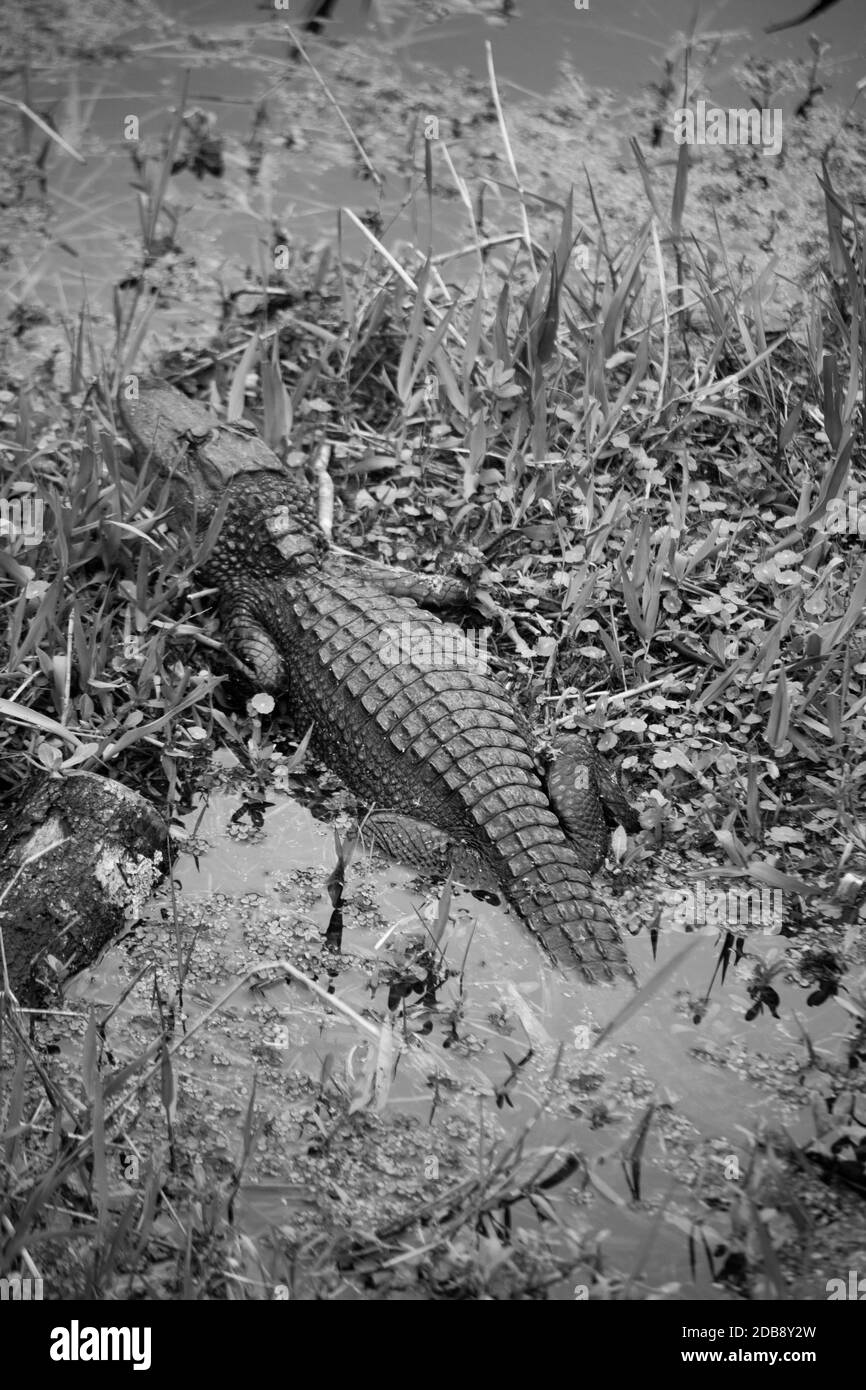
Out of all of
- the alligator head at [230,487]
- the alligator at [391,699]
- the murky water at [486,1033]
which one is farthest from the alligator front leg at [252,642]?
the murky water at [486,1033]

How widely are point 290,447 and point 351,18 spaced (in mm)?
3735

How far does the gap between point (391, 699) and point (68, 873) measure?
1.23 metres

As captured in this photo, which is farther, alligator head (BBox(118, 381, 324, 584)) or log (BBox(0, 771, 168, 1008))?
alligator head (BBox(118, 381, 324, 584))

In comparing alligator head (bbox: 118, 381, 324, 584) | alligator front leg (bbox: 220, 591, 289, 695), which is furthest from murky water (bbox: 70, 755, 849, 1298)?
alligator head (bbox: 118, 381, 324, 584)

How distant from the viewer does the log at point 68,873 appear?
11.5 ft

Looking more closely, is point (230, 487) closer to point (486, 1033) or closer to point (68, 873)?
point (68, 873)

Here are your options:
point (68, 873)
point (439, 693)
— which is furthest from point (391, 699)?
point (68, 873)

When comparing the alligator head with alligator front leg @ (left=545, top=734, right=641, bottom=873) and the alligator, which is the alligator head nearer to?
the alligator

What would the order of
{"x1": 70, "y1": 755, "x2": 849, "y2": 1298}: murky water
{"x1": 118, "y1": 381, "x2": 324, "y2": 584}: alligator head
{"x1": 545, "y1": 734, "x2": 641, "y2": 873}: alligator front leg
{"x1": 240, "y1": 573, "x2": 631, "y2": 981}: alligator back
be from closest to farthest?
{"x1": 70, "y1": 755, "x2": 849, "y2": 1298}: murky water → {"x1": 240, "y1": 573, "x2": 631, "y2": 981}: alligator back → {"x1": 545, "y1": 734, "x2": 641, "y2": 873}: alligator front leg → {"x1": 118, "y1": 381, "x2": 324, "y2": 584}: alligator head

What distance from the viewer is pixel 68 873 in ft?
11.9

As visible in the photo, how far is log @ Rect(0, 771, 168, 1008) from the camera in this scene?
3.51m

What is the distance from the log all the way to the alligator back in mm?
761

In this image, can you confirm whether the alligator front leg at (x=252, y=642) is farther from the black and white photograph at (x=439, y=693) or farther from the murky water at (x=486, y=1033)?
the murky water at (x=486, y=1033)
